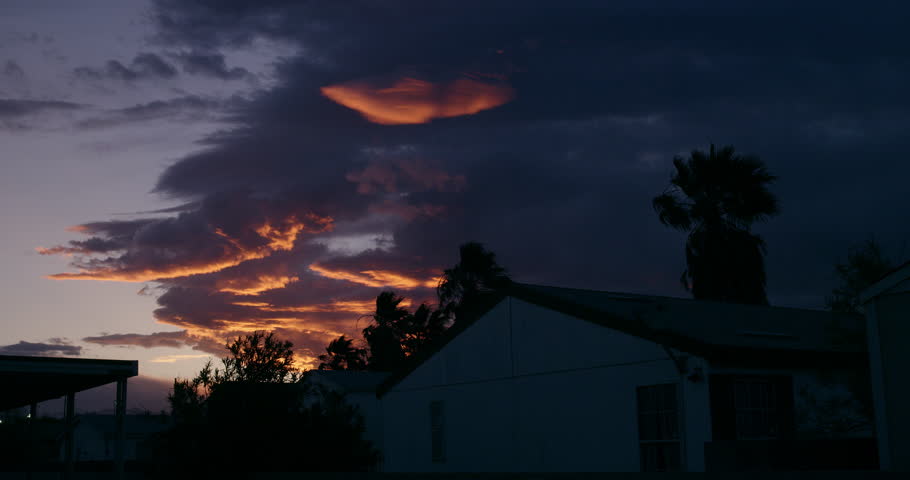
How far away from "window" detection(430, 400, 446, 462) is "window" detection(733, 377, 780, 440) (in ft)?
33.1

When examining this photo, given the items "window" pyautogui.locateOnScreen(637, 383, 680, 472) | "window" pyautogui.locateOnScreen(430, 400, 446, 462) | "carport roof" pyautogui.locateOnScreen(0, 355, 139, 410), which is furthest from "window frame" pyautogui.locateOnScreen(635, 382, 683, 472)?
"carport roof" pyautogui.locateOnScreen(0, 355, 139, 410)

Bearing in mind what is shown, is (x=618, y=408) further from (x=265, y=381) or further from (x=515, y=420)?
(x=265, y=381)

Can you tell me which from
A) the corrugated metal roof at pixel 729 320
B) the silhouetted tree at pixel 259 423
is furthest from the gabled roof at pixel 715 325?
the silhouetted tree at pixel 259 423

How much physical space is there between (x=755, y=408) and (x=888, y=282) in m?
4.41

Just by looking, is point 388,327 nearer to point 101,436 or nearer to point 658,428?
point 101,436

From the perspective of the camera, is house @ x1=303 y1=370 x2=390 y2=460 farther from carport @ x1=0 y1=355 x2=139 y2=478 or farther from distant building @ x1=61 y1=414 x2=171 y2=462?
distant building @ x1=61 y1=414 x2=171 y2=462

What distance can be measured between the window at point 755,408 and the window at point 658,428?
1.21m

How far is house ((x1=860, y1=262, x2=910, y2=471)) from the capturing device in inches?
557

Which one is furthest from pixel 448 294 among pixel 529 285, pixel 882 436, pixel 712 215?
pixel 882 436

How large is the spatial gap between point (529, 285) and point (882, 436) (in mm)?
10326

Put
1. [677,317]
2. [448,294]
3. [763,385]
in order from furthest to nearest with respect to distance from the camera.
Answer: [448,294], [677,317], [763,385]

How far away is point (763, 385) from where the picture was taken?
1798 cm

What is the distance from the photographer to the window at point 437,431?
83.1 feet

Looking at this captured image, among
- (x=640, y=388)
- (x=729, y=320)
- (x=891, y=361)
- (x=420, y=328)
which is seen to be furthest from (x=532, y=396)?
(x=420, y=328)
